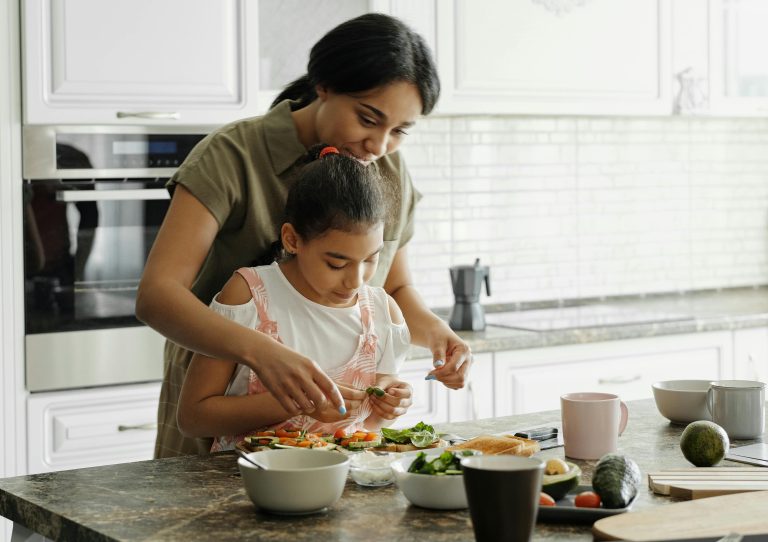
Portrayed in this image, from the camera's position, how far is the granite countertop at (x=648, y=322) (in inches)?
139

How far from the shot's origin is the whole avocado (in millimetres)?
1419

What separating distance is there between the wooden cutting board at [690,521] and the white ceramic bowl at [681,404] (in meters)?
0.59

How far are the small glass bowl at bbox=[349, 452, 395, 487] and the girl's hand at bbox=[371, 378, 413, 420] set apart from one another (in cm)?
26

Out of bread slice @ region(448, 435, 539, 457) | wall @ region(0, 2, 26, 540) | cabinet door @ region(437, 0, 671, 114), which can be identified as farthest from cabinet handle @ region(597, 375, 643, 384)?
bread slice @ region(448, 435, 539, 457)

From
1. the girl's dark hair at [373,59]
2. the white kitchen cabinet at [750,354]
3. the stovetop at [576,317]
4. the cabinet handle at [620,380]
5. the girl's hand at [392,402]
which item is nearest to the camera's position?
the girl's hand at [392,402]

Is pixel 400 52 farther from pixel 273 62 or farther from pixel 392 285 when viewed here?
pixel 273 62

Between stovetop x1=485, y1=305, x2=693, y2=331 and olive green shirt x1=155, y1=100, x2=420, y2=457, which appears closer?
olive green shirt x1=155, y1=100, x2=420, y2=457

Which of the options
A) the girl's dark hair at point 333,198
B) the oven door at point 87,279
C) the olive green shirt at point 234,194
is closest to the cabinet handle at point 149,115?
the oven door at point 87,279

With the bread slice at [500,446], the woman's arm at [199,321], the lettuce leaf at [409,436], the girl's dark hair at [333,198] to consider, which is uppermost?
the girl's dark hair at [333,198]

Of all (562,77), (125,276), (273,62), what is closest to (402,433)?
(125,276)

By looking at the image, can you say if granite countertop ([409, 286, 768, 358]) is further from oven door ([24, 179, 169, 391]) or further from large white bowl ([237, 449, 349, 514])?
large white bowl ([237, 449, 349, 514])

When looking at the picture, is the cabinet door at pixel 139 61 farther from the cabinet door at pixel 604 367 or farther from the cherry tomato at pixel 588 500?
the cherry tomato at pixel 588 500

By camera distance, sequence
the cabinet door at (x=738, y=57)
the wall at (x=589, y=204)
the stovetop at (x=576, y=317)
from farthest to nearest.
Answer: the cabinet door at (x=738, y=57)
the wall at (x=589, y=204)
the stovetop at (x=576, y=317)

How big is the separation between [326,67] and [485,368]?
5.42ft
